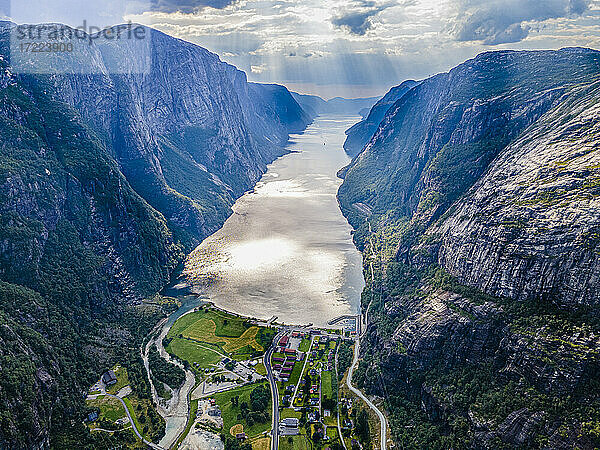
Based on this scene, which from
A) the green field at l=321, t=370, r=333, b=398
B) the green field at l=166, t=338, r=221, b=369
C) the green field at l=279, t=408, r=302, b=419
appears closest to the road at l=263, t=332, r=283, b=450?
the green field at l=279, t=408, r=302, b=419

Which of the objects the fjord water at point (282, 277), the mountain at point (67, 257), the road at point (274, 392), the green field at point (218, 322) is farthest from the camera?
the fjord water at point (282, 277)

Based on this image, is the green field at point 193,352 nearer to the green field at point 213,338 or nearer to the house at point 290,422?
the green field at point 213,338

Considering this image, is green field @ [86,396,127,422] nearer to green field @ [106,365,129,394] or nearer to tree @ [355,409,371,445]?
green field @ [106,365,129,394]

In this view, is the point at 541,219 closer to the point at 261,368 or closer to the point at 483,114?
the point at 261,368

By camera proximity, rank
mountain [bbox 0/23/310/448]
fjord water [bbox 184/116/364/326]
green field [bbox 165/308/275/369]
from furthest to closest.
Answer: fjord water [bbox 184/116/364/326], green field [bbox 165/308/275/369], mountain [bbox 0/23/310/448]

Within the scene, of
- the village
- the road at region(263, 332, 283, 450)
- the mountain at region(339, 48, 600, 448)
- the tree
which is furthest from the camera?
the village

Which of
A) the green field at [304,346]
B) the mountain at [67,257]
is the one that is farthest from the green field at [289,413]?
the mountain at [67,257]

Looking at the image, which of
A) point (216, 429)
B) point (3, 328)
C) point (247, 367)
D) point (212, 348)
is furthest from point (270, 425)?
point (3, 328)
